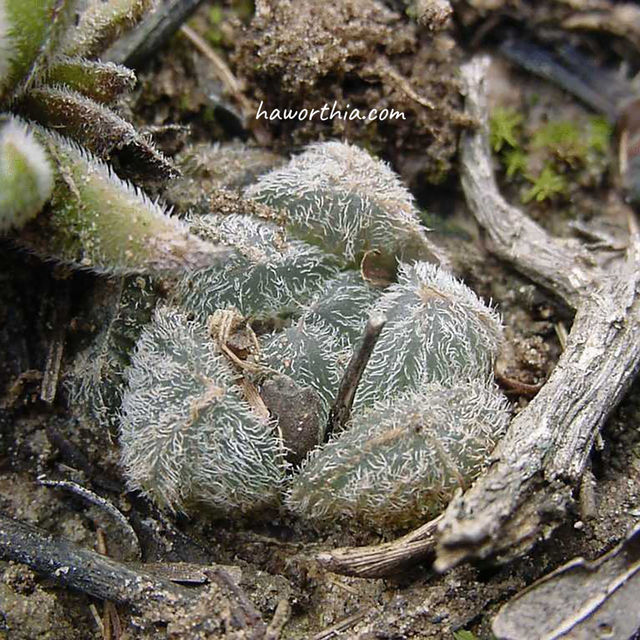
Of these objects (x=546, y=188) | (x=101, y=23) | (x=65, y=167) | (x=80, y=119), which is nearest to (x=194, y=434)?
(x=65, y=167)

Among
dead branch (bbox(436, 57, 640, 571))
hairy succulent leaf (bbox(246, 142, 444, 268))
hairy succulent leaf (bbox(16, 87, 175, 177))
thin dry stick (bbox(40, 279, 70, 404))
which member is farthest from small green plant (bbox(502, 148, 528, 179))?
thin dry stick (bbox(40, 279, 70, 404))

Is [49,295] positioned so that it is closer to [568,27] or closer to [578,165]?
[578,165]

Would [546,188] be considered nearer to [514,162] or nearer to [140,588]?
[514,162]

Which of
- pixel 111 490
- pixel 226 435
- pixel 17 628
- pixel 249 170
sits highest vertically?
pixel 249 170

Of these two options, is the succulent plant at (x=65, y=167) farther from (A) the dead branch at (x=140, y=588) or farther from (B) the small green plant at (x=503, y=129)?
(B) the small green plant at (x=503, y=129)

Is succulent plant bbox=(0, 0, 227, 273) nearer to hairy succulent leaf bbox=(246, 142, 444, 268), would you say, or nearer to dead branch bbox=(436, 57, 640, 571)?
hairy succulent leaf bbox=(246, 142, 444, 268)

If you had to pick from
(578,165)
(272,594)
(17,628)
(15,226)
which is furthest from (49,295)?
(578,165)
